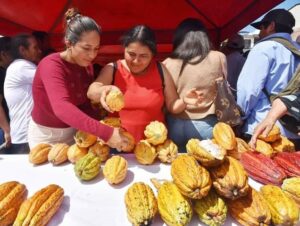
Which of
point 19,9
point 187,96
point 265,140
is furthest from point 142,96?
point 19,9

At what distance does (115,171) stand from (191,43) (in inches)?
47.7

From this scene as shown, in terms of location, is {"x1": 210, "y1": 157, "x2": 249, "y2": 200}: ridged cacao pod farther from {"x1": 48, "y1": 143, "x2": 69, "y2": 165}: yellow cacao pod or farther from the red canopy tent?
the red canopy tent

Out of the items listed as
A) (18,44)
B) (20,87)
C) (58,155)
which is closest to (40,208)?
(58,155)

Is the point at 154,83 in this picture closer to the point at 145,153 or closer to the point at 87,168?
the point at 145,153

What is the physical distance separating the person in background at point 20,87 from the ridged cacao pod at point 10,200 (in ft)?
5.27

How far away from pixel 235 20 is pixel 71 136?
3681 millimetres

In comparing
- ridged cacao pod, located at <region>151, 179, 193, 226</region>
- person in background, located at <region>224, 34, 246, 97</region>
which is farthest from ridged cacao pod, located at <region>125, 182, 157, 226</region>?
person in background, located at <region>224, 34, 246, 97</region>

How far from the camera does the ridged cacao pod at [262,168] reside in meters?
1.32

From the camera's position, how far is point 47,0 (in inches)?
149

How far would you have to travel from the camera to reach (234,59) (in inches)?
158

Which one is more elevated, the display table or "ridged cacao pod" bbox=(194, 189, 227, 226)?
"ridged cacao pod" bbox=(194, 189, 227, 226)

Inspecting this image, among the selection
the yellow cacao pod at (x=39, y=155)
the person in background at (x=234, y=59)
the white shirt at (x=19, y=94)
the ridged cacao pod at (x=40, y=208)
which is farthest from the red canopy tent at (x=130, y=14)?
the ridged cacao pod at (x=40, y=208)

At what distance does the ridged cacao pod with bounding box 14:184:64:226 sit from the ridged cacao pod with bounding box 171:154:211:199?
590 millimetres

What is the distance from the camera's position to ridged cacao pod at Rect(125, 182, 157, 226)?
1.05 m
